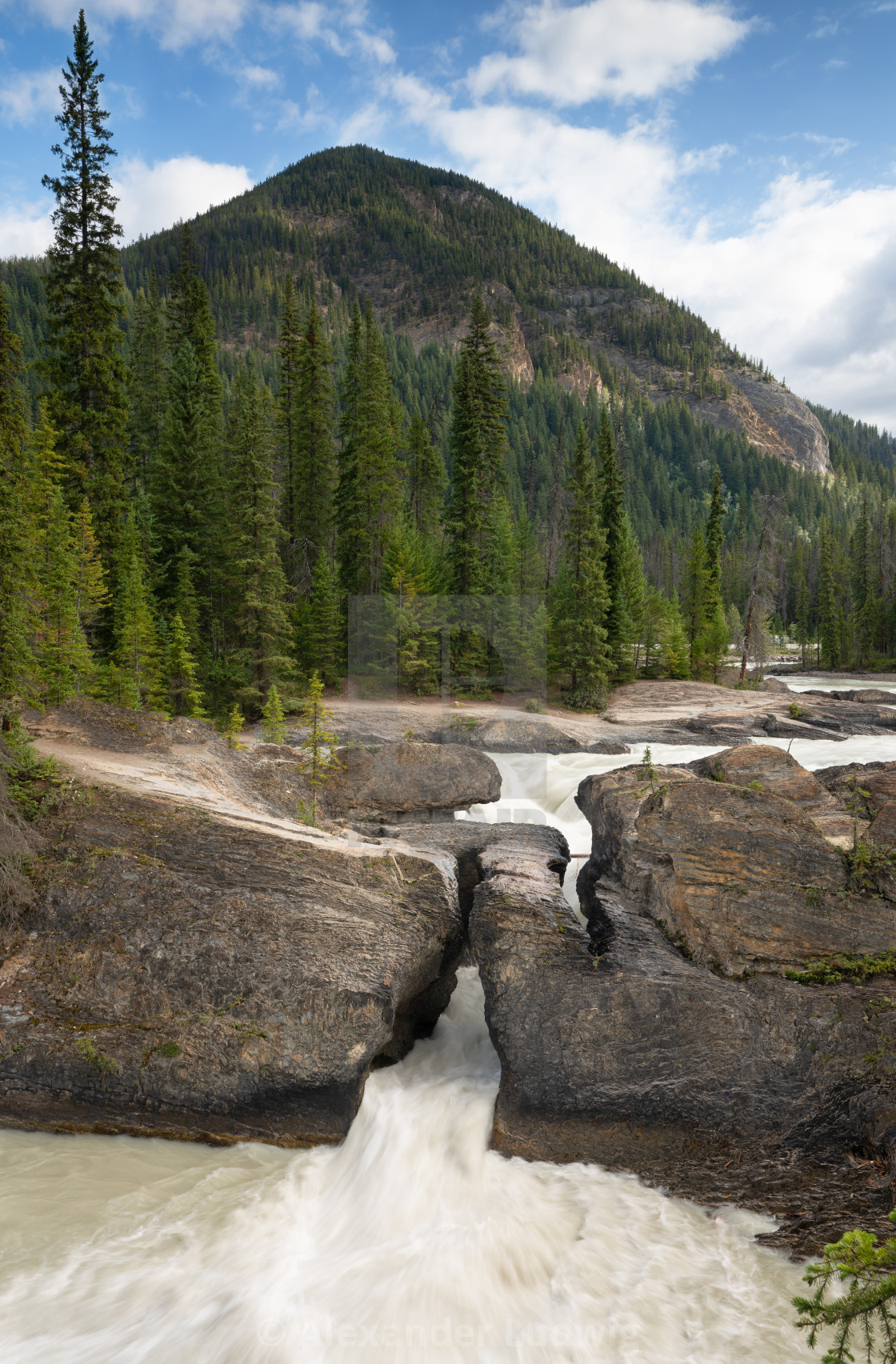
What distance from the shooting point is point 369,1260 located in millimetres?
6422

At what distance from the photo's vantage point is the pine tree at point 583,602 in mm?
34344

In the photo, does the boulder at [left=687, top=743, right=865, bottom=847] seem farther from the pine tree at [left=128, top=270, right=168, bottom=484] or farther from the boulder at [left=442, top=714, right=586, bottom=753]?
the pine tree at [left=128, top=270, right=168, bottom=484]

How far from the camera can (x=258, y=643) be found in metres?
27.1

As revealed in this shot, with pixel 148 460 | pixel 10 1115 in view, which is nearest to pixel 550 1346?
pixel 10 1115

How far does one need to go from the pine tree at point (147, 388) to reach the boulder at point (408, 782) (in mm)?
25074

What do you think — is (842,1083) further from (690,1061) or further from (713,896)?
(713,896)

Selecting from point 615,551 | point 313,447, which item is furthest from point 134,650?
point 615,551

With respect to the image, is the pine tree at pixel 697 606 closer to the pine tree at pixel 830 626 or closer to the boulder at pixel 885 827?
the pine tree at pixel 830 626

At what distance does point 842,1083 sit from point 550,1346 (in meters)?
3.59

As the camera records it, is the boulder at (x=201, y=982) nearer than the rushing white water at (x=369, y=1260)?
No

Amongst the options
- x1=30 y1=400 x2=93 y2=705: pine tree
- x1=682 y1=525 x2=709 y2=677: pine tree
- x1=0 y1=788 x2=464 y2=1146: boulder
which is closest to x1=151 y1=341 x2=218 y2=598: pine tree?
x1=30 y1=400 x2=93 y2=705: pine tree

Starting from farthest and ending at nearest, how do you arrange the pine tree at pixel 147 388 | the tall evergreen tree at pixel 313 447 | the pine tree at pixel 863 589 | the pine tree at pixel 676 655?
the pine tree at pixel 863 589 → the pine tree at pixel 676 655 → the pine tree at pixel 147 388 → the tall evergreen tree at pixel 313 447

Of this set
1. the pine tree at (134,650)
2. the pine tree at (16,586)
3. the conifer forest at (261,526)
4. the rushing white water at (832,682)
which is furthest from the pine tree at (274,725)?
the rushing white water at (832,682)

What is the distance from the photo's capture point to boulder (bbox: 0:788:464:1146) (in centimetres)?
731
